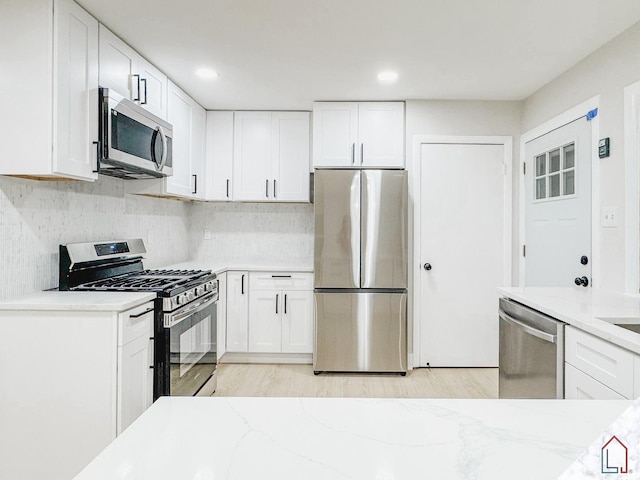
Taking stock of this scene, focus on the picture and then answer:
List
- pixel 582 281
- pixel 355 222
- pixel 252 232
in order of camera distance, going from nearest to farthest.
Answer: pixel 582 281 → pixel 355 222 → pixel 252 232

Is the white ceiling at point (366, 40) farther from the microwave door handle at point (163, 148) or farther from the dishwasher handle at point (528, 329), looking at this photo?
the dishwasher handle at point (528, 329)

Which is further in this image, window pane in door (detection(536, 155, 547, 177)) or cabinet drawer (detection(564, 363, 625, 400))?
window pane in door (detection(536, 155, 547, 177))

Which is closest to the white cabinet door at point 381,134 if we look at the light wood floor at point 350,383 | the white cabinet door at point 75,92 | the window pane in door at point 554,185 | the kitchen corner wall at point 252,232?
the kitchen corner wall at point 252,232

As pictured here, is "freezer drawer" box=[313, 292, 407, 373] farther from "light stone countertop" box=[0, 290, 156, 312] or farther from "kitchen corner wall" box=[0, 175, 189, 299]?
"light stone countertop" box=[0, 290, 156, 312]

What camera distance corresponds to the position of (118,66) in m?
2.48

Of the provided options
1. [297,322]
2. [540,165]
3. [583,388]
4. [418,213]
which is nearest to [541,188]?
[540,165]

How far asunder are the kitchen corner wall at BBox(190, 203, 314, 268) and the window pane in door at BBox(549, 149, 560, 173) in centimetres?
221

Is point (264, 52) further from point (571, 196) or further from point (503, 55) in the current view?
point (571, 196)

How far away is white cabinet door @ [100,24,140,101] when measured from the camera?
2338 millimetres

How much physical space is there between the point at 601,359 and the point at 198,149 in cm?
342

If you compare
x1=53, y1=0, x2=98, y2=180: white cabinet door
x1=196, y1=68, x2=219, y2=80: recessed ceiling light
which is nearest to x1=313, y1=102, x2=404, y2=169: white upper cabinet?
x1=196, y1=68, x2=219, y2=80: recessed ceiling light

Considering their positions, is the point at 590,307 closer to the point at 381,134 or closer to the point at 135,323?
the point at 135,323

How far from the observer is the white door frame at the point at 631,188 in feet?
7.46

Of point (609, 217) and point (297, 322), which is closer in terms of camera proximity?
point (609, 217)
